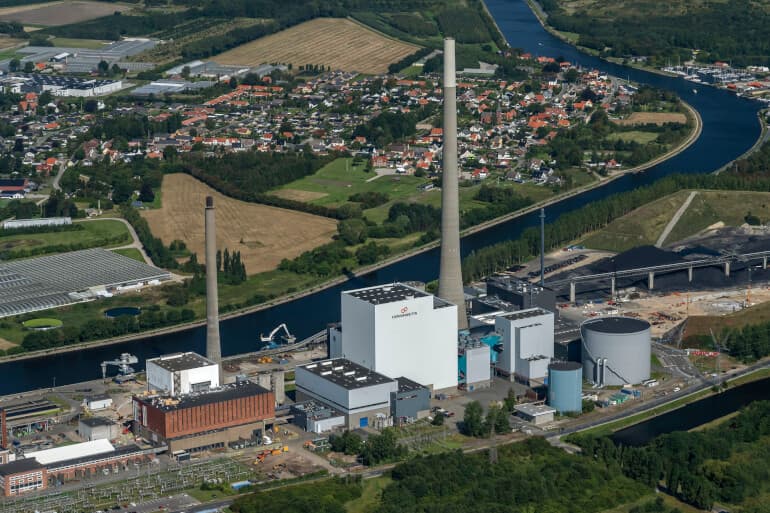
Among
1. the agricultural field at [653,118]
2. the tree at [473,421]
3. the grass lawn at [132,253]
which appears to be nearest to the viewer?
the tree at [473,421]

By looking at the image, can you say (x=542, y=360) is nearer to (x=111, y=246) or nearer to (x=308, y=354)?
(x=308, y=354)

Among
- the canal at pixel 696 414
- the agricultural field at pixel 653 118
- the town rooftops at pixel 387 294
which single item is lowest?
the canal at pixel 696 414

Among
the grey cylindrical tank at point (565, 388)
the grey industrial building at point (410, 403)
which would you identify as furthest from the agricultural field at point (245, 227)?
the grey cylindrical tank at point (565, 388)

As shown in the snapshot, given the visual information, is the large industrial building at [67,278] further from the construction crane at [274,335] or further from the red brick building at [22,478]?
the red brick building at [22,478]

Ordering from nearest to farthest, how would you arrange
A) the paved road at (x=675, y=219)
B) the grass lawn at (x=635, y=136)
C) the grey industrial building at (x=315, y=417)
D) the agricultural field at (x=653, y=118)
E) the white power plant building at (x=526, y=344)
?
the grey industrial building at (x=315, y=417), the white power plant building at (x=526, y=344), the paved road at (x=675, y=219), the grass lawn at (x=635, y=136), the agricultural field at (x=653, y=118)

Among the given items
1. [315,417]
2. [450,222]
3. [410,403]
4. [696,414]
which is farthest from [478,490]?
[450,222]

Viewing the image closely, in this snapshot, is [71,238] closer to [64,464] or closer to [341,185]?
[341,185]
